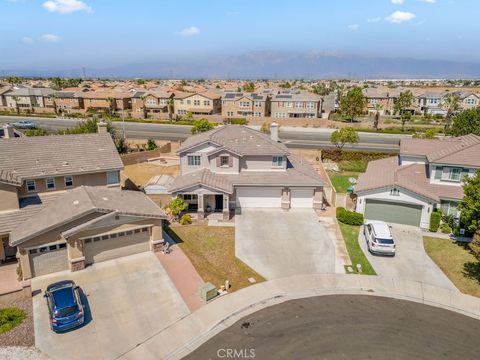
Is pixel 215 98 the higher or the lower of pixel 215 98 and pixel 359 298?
the higher

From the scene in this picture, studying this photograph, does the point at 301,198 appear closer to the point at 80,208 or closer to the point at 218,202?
the point at 218,202

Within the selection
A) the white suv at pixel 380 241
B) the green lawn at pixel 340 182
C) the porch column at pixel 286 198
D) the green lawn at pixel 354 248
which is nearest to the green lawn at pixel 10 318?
the green lawn at pixel 354 248

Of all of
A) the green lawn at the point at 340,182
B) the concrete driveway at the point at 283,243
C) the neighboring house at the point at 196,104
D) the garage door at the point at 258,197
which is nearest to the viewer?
the concrete driveway at the point at 283,243

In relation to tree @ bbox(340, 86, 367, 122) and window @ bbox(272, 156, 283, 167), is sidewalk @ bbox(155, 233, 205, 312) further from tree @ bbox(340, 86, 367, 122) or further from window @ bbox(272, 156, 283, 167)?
tree @ bbox(340, 86, 367, 122)

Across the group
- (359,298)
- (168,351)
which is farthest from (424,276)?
(168,351)

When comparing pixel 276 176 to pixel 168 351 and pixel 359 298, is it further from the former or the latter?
pixel 168 351

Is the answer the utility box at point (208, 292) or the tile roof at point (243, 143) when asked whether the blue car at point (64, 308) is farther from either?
the tile roof at point (243, 143)

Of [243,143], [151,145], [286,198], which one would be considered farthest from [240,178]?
[151,145]
